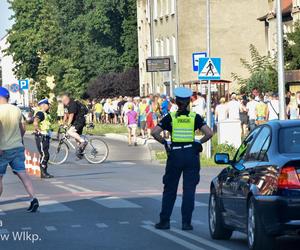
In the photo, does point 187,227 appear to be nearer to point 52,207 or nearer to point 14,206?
point 52,207

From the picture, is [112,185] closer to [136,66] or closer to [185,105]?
[185,105]

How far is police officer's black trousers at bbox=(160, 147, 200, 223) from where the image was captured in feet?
45.9

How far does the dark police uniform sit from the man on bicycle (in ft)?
51.7

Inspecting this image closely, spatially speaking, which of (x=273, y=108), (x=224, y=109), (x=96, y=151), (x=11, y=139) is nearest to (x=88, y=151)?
(x=96, y=151)

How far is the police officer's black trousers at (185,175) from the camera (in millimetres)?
13992

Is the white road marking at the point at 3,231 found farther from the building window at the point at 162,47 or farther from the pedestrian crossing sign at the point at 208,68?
the building window at the point at 162,47

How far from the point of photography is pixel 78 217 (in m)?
16.0

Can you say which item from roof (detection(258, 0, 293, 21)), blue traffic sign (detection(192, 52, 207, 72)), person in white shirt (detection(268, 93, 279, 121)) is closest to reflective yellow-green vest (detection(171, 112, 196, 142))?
blue traffic sign (detection(192, 52, 207, 72))

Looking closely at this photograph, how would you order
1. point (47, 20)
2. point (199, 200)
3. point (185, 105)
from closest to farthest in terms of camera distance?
point (185, 105)
point (199, 200)
point (47, 20)

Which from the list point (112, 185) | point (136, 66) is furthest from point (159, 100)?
point (136, 66)

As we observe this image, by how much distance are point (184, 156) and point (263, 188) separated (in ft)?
10.3

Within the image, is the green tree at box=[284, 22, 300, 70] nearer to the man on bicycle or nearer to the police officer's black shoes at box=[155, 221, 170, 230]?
the man on bicycle

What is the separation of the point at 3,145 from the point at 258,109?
2305 cm

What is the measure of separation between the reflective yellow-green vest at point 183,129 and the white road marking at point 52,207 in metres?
3.64
